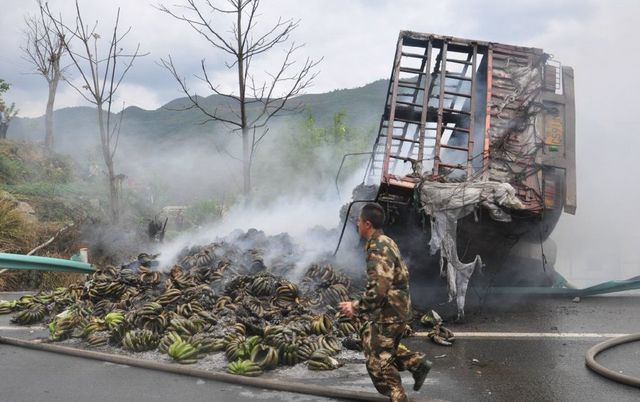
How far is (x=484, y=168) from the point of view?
27.1ft

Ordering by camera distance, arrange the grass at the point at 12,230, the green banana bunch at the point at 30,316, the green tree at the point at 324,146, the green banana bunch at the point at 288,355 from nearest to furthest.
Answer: the green banana bunch at the point at 288,355 → the green banana bunch at the point at 30,316 → the grass at the point at 12,230 → the green tree at the point at 324,146

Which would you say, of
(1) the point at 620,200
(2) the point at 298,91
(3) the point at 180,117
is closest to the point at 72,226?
(2) the point at 298,91

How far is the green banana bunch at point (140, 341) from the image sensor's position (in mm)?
6660

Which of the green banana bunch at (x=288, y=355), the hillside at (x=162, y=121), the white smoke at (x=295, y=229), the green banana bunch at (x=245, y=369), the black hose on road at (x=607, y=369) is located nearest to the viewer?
the black hose on road at (x=607, y=369)

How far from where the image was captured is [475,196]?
25.6 feet

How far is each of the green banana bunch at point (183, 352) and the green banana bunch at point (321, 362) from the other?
1.36 meters

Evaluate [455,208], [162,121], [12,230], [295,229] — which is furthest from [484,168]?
[162,121]

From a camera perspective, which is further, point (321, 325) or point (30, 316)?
point (30, 316)

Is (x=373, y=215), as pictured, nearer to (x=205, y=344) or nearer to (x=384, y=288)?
(x=384, y=288)

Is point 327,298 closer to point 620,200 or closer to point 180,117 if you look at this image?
point 620,200

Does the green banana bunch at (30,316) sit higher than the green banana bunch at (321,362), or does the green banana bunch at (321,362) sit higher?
the green banana bunch at (321,362)

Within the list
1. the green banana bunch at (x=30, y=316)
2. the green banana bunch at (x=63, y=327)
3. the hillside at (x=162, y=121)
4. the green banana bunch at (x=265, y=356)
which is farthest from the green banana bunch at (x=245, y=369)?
the hillside at (x=162, y=121)

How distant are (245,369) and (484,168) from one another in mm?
4759

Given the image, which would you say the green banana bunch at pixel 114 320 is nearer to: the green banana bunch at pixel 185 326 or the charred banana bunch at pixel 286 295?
the green banana bunch at pixel 185 326
